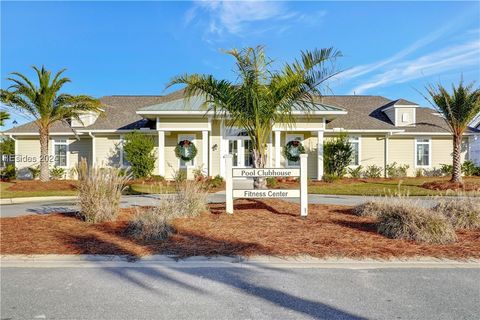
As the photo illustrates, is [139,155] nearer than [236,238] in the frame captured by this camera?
No

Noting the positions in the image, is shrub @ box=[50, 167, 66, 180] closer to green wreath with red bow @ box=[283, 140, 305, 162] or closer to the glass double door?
the glass double door

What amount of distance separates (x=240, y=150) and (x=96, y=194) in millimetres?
12459

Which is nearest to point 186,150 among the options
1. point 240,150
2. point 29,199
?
point 240,150

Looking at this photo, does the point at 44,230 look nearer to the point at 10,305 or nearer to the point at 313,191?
the point at 10,305

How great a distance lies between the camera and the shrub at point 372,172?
2078 centimetres

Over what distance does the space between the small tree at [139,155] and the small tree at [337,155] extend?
10.3 meters

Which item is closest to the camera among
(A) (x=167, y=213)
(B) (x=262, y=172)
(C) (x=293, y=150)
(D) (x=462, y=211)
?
(D) (x=462, y=211)

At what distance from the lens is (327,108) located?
17.7 metres

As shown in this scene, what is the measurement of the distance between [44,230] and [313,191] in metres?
10.6

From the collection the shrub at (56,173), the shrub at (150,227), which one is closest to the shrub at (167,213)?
the shrub at (150,227)

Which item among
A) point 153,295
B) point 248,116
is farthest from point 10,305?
point 248,116

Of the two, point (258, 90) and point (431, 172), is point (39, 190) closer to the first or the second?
point (258, 90)

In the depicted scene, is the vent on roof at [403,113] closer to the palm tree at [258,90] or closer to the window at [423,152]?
the window at [423,152]

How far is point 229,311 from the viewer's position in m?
3.39
